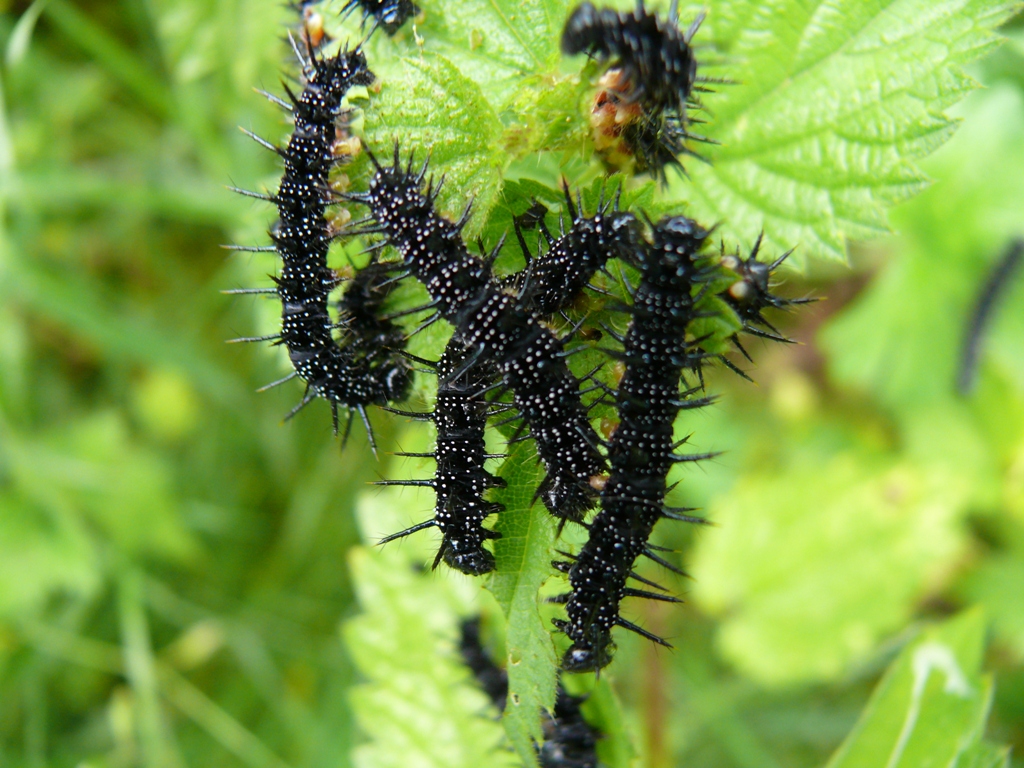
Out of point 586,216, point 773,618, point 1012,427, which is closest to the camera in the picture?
point 586,216

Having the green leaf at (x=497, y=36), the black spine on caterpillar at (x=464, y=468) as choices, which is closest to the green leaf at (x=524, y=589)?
the black spine on caterpillar at (x=464, y=468)

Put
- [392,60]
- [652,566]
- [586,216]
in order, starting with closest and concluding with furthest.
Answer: [586,216], [392,60], [652,566]

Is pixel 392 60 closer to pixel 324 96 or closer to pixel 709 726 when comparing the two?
pixel 324 96

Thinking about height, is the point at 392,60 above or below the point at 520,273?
above

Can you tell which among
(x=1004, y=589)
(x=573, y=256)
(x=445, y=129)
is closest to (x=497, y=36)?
(x=445, y=129)

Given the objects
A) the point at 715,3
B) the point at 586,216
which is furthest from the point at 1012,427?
the point at 586,216

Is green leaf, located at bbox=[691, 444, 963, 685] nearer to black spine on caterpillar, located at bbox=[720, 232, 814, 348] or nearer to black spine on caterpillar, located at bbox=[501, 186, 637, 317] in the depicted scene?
black spine on caterpillar, located at bbox=[720, 232, 814, 348]

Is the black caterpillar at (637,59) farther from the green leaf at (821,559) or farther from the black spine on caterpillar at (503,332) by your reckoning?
the green leaf at (821,559)
